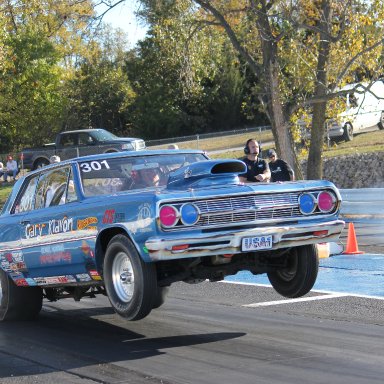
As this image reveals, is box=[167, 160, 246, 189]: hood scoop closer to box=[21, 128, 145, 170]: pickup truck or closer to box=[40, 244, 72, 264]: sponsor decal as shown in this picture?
box=[40, 244, 72, 264]: sponsor decal

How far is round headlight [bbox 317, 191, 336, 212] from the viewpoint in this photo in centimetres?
786

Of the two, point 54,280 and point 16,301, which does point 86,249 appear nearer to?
point 54,280

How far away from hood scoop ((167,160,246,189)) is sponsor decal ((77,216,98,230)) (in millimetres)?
750

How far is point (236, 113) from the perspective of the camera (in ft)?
177

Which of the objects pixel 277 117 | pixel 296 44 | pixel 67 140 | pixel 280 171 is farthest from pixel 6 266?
pixel 67 140

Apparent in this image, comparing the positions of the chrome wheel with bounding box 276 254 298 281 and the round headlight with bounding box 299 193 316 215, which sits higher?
the round headlight with bounding box 299 193 316 215

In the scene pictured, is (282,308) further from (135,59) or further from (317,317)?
(135,59)

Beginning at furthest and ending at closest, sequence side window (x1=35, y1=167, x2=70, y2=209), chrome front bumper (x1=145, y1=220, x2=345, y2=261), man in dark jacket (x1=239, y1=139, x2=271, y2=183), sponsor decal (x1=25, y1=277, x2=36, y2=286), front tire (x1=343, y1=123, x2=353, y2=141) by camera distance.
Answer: front tire (x1=343, y1=123, x2=353, y2=141)
man in dark jacket (x1=239, y1=139, x2=271, y2=183)
sponsor decal (x1=25, y1=277, x2=36, y2=286)
side window (x1=35, y1=167, x2=70, y2=209)
chrome front bumper (x1=145, y1=220, x2=345, y2=261)

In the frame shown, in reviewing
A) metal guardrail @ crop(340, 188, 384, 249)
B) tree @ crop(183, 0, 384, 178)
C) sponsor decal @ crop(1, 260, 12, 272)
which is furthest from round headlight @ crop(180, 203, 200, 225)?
tree @ crop(183, 0, 384, 178)

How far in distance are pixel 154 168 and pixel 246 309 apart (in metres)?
2.01

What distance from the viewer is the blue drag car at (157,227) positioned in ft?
23.7

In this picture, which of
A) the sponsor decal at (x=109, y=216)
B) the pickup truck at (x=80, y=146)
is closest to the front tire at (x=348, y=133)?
the pickup truck at (x=80, y=146)

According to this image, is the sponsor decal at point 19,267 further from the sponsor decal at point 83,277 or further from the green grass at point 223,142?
the green grass at point 223,142

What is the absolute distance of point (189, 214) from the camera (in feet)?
23.7
